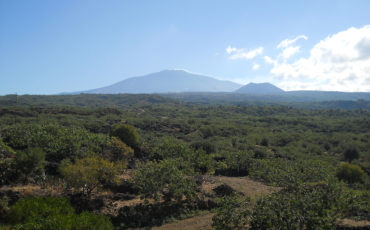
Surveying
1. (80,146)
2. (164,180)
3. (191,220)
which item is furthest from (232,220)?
(80,146)

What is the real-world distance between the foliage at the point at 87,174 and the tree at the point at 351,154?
136 feet

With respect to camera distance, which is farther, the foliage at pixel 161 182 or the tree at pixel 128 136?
the tree at pixel 128 136

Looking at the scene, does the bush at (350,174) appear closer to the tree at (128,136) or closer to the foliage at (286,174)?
the foliage at (286,174)

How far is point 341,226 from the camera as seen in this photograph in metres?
11.6

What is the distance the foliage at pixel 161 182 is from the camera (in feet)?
51.6

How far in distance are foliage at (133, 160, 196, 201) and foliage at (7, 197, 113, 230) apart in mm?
4267

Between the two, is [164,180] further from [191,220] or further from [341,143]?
[341,143]

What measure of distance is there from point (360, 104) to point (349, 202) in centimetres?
23232

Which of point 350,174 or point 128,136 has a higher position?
point 128,136

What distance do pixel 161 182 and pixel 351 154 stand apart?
131ft

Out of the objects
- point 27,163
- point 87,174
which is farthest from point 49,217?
point 27,163

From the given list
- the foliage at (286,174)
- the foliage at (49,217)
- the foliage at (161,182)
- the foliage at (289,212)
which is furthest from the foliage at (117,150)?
the foliage at (289,212)

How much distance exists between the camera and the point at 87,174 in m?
15.3

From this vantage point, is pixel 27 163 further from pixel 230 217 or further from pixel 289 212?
pixel 289 212
